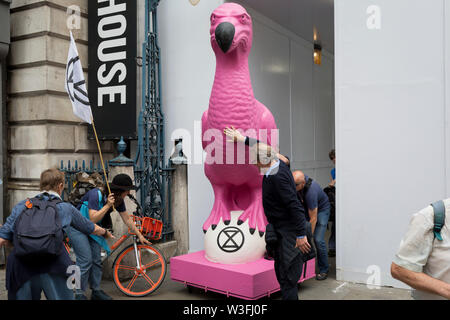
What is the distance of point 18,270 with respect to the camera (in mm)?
2996

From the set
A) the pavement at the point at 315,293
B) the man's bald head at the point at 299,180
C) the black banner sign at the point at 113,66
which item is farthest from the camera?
the black banner sign at the point at 113,66

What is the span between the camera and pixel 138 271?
511 cm

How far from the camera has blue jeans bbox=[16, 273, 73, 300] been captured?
3018 mm

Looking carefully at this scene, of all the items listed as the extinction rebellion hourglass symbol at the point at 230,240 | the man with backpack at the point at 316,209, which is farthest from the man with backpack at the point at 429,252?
Result: the man with backpack at the point at 316,209

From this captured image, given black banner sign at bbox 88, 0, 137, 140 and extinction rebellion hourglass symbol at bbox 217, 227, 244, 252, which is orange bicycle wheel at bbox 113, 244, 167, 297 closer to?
extinction rebellion hourglass symbol at bbox 217, 227, 244, 252

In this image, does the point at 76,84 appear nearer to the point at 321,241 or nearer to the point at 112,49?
the point at 112,49

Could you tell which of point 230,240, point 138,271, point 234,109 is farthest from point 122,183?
point 234,109

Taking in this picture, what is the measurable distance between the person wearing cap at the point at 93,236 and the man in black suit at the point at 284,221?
157 centimetres

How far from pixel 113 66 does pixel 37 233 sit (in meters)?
4.70

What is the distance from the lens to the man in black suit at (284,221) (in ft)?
12.0

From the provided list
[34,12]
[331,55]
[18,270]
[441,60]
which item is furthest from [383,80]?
[331,55]

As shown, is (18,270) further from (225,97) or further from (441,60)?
(441,60)

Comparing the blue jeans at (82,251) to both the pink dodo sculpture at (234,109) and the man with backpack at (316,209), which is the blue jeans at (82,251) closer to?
the pink dodo sculpture at (234,109)

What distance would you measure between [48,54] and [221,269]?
4454mm
